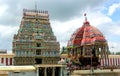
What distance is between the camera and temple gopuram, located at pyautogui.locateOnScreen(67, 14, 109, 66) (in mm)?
47912

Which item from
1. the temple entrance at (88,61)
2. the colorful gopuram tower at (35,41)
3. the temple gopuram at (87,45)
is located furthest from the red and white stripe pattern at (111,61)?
the colorful gopuram tower at (35,41)

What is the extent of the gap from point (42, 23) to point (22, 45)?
6978 millimetres

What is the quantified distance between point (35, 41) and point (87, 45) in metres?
11.4

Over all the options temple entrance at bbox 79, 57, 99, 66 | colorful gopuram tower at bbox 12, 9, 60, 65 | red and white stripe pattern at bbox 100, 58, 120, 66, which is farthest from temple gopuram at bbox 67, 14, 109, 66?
red and white stripe pattern at bbox 100, 58, 120, 66

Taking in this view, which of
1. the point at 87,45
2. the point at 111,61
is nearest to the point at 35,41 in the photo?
the point at 87,45

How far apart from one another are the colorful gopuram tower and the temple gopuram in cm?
385

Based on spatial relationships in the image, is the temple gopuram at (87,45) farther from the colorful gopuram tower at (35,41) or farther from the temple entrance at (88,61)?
the colorful gopuram tower at (35,41)

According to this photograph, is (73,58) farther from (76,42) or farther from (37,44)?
(37,44)

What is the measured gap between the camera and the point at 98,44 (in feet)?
164

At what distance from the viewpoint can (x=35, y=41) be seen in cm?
5331

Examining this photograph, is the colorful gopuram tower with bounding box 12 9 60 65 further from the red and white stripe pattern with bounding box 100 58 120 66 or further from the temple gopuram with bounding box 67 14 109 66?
the red and white stripe pattern with bounding box 100 58 120 66

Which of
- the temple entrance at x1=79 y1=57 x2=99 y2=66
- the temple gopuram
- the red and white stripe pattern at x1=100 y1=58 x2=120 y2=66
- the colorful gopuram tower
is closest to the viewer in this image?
the temple entrance at x1=79 y1=57 x2=99 y2=66

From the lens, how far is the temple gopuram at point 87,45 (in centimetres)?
4791

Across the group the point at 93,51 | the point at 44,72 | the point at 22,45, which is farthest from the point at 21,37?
the point at 93,51
